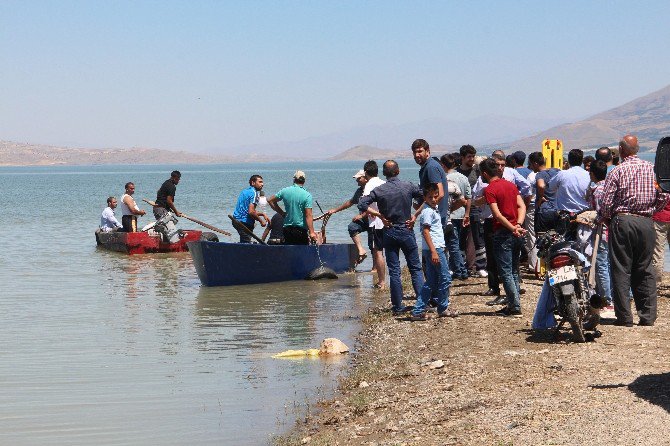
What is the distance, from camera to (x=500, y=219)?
10.6m

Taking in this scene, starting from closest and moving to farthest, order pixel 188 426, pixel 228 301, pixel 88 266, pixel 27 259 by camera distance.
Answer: pixel 188 426
pixel 228 301
pixel 88 266
pixel 27 259

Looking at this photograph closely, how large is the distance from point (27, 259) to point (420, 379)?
16719 millimetres

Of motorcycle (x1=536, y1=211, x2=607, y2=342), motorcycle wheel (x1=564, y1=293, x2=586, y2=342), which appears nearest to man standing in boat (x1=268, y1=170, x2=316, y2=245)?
motorcycle (x1=536, y1=211, x2=607, y2=342)

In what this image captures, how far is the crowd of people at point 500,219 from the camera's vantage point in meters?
9.58

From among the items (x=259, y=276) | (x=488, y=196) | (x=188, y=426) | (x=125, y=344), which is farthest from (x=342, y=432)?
(x=259, y=276)

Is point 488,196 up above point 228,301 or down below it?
above

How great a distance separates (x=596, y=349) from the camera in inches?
357

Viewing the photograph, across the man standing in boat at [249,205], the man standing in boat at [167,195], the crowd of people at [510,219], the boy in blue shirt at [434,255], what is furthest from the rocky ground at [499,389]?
the man standing in boat at [167,195]

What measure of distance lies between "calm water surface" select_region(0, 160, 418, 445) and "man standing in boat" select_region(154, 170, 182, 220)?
2.15 meters

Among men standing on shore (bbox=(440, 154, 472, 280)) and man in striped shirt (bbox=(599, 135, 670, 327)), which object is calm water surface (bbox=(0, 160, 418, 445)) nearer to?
men standing on shore (bbox=(440, 154, 472, 280))

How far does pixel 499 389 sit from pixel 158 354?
4586 millimetres

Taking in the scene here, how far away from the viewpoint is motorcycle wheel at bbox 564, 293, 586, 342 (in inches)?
363

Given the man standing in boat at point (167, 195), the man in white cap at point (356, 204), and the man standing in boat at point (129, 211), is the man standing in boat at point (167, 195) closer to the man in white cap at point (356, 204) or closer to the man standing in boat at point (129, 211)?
the man standing in boat at point (129, 211)

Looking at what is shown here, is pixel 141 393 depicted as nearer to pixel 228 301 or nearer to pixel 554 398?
pixel 554 398
